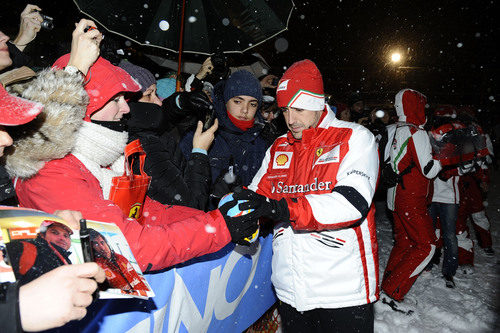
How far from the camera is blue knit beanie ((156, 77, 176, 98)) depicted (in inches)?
145

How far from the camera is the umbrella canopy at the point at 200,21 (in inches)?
130

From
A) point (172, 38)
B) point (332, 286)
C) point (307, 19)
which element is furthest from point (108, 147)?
point (307, 19)

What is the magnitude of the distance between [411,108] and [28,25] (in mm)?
4242

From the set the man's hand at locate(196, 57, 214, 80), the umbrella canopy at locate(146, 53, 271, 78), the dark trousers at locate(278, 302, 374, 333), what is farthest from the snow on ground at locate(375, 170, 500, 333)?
the umbrella canopy at locate(146, 53, 271, 78)

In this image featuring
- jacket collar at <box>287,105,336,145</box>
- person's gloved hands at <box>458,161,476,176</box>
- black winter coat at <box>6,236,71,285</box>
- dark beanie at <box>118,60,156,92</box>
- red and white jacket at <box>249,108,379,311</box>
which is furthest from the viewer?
person's gloved hands at <box>458,161,476,176</box>

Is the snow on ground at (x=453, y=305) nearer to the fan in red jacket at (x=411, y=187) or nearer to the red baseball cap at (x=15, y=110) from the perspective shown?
the fan in red jacket at (x=411, y=187)

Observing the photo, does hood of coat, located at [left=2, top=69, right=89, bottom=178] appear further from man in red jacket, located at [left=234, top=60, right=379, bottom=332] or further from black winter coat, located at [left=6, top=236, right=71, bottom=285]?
man in red jacket, located at [left=234, top=60, right=379, bottom=332]

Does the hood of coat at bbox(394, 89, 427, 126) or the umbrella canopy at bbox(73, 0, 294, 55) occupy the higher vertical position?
the umbrella canopy at bbox(73, 0, 294, 55)

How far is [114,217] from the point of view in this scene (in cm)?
135

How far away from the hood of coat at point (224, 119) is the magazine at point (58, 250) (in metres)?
1.88

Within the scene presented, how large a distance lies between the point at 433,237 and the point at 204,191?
Result: 3.19 m

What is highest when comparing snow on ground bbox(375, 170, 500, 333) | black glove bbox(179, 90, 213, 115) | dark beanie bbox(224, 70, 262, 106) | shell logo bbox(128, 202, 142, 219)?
dark beanie bbox(224, 70, 262, 106)

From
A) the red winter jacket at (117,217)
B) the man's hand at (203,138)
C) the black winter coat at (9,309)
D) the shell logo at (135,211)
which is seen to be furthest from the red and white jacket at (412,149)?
the black winter coat at (9,309)

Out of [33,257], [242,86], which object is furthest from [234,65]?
[33,257]
